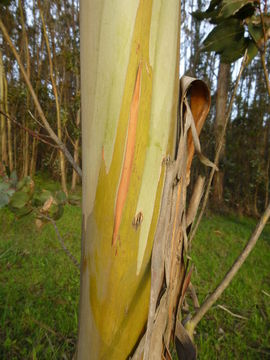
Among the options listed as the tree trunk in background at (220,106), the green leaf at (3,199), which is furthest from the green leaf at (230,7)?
the tree trunk in background at (220,106)

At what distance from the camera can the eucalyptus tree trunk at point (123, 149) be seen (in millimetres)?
289

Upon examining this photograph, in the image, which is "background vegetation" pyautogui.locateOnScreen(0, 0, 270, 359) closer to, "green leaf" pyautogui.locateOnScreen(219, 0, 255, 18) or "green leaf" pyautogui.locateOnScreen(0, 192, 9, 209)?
"green leaf" pyautogui.locateOnScreen(0, 192, 9, 209)

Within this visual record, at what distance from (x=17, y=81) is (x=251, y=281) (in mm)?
3819

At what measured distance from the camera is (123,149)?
296mm

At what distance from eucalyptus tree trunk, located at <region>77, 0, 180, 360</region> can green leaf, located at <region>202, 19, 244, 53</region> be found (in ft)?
0.96

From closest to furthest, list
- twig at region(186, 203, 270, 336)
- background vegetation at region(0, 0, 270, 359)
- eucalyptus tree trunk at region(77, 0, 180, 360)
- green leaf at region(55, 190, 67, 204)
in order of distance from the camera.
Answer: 1. eucalyptus tree trunk at region(77, 0, 180, 360)
2. twig at region(186, 203, 270, 336)
3. green leaf at region(55, 190, 67, 204)
4. background vegetation at region(0, 0, 270, 359)

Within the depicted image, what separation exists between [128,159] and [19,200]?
541mm

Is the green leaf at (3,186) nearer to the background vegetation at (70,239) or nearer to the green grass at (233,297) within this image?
the background vegetation at (70,239)

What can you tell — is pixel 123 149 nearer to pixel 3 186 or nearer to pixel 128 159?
pixel 128 159

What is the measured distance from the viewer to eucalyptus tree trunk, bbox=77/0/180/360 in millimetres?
289

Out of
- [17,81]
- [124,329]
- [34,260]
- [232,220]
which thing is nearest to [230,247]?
[232,220]

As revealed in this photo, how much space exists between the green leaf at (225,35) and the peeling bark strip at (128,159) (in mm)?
373

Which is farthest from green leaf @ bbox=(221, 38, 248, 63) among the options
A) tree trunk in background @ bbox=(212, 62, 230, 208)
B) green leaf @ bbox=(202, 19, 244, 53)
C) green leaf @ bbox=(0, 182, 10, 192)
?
tree trunk in background @ bbox=(212, 62, 230, 208)

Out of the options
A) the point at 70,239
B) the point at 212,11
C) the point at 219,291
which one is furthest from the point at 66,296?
the point at 212,11
